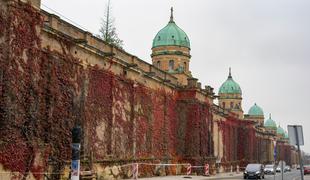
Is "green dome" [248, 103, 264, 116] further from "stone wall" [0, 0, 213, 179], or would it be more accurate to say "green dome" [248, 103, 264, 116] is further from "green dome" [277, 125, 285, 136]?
"stone wall" [0, 0, 213, 179]

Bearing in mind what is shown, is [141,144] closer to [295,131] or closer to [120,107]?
[120,107]

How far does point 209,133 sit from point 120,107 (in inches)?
753

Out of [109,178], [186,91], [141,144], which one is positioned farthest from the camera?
[186,91]

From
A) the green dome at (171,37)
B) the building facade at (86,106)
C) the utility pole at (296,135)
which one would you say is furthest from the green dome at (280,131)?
the utility pole at (296,135)

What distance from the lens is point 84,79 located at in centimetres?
2922

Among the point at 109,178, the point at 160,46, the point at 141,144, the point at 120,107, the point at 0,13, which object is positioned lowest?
the point at 109,178

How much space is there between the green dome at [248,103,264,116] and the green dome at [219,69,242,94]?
2515cm

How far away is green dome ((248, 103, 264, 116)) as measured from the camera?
123 metres

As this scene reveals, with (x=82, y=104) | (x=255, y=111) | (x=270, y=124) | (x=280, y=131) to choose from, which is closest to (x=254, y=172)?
(x=82, y=104)

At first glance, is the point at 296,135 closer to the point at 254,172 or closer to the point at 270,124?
the point at 254,172

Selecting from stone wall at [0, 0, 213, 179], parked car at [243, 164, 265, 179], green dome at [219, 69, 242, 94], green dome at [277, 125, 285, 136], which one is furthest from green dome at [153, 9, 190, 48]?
green dome at [277, 125, 285, 136]

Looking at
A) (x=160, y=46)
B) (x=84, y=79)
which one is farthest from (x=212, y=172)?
(x=84, y=79)

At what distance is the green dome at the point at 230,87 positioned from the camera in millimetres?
98125

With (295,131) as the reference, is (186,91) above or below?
above
